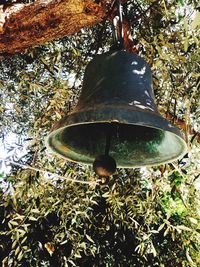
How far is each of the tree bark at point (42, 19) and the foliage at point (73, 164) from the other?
61 centimetres

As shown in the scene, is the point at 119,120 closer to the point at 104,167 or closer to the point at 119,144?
the point at 104,167

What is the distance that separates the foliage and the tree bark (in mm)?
610

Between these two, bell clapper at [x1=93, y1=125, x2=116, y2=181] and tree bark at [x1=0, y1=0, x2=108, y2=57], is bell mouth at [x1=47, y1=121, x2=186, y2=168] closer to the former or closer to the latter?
bell clapper at [x1=93, y1=125, x2=116, y2=181]

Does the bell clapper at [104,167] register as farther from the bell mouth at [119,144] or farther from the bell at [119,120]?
the bell mouth at [119,144]

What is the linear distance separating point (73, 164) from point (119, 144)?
1574 mm

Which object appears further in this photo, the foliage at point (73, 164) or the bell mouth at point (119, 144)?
the foliage at point (73, 164)

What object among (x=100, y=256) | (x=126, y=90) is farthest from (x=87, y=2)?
(x=100, y=256)

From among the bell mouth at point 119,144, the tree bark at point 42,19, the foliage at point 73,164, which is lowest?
the foliage at point 73,164

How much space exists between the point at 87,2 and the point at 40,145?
1.58 m

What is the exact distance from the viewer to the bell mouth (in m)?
1.90

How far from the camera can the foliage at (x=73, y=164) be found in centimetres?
301

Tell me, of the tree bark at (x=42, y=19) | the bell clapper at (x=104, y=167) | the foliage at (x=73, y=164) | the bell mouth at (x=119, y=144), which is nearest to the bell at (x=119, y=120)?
the bell mouth at (x=119, y=144)

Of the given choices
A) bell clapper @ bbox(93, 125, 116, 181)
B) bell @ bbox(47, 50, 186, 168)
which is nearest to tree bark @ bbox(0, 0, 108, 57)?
bell @ bbox(47, 50, 186, 168)

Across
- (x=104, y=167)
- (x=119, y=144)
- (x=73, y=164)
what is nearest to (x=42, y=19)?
(x=119, y=144)
